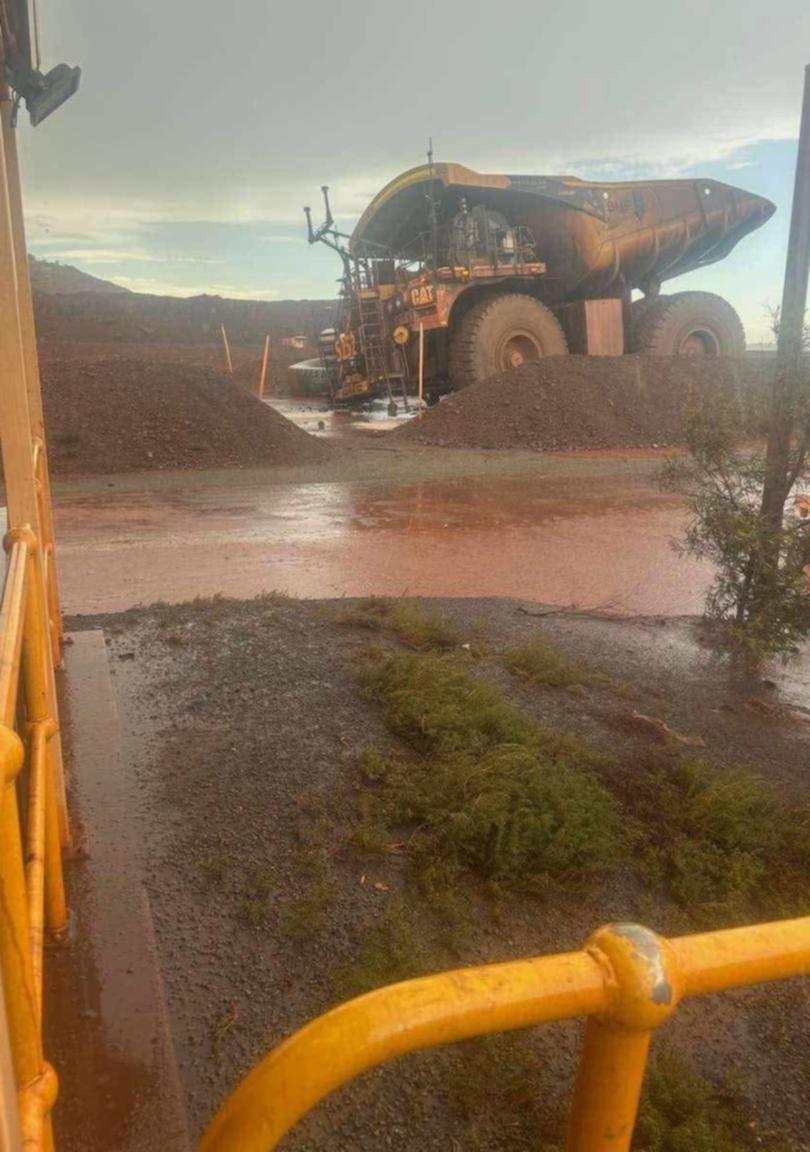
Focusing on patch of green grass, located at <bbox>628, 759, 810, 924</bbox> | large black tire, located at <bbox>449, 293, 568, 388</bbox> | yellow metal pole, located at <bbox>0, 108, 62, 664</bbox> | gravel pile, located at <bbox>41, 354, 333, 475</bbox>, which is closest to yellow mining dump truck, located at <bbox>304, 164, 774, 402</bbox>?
large black tire, located at <bbox>449, 293, 568, 388</bbox>

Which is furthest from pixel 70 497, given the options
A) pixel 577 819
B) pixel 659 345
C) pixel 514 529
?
pixel 659 345

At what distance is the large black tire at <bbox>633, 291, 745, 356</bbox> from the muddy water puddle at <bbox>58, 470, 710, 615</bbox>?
11068 millimetres

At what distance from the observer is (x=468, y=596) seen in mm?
7375

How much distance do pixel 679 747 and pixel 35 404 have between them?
11.0 feet

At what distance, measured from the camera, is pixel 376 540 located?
959 cm

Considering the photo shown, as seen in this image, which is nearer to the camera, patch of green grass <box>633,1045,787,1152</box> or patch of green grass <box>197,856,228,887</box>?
patch of green grass <box>633,1045,787,1152</box>

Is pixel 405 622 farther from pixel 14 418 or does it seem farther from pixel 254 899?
pixel 14 418

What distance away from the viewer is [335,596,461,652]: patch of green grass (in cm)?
547

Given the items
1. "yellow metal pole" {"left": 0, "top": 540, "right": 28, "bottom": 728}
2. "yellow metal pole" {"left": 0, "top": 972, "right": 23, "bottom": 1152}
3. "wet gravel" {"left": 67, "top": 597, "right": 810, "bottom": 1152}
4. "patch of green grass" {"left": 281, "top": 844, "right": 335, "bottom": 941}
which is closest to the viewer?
"yellow metal pole" {"left": 0, "top": 972, "right": 23, "bottom": 1152}

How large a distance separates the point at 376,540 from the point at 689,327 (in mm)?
17077

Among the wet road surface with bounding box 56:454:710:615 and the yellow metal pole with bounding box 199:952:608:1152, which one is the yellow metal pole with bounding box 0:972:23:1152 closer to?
the yellow metal pole with bounding box 199:952:608:1152

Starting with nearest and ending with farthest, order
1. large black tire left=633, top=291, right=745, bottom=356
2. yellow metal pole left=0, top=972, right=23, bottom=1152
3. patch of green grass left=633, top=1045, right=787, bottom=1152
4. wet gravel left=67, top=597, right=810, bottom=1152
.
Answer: yellow metal pole left=0, top=972, right=23, bottom=1152 < patch of green grass left=633, top=1045, right=787, bottom=1152 < wet gravel left=67, top=597, right=810, bottom=1152 < large black tire left=633, top=291, right=745, bottom=356

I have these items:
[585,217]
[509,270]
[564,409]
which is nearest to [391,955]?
[564,409]

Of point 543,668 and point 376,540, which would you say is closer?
point 543,668
